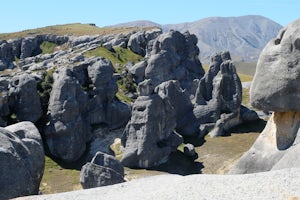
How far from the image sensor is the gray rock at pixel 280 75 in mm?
18625

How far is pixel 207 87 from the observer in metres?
63.9

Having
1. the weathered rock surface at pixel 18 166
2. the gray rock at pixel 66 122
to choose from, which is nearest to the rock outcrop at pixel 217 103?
the gray rock at pixel 66 122

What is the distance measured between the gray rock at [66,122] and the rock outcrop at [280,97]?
32.2m

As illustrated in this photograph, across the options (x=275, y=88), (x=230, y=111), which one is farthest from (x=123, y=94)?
(x=275, y=88)

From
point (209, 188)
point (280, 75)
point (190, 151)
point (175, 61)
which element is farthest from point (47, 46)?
point (209, 188)

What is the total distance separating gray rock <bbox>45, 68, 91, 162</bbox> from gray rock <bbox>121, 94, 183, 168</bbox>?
5571 millimetres

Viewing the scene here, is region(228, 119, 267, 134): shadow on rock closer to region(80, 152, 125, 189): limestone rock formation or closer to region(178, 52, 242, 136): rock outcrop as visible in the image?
region(178, 52, 242, 136): rock outcrop

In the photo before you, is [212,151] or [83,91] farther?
[83,91]

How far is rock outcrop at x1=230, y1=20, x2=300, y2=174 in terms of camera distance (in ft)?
61.0

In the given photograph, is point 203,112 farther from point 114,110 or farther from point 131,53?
point 131,53

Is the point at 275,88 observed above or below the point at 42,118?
above

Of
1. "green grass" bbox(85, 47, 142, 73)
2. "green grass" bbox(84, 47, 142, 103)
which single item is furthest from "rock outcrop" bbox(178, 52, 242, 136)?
"green grass" bbox(85, 47, 142, 73)

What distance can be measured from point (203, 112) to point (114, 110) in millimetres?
11633

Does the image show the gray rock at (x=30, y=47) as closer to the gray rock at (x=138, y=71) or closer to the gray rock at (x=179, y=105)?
the gray rock at (x=138, y=71)
